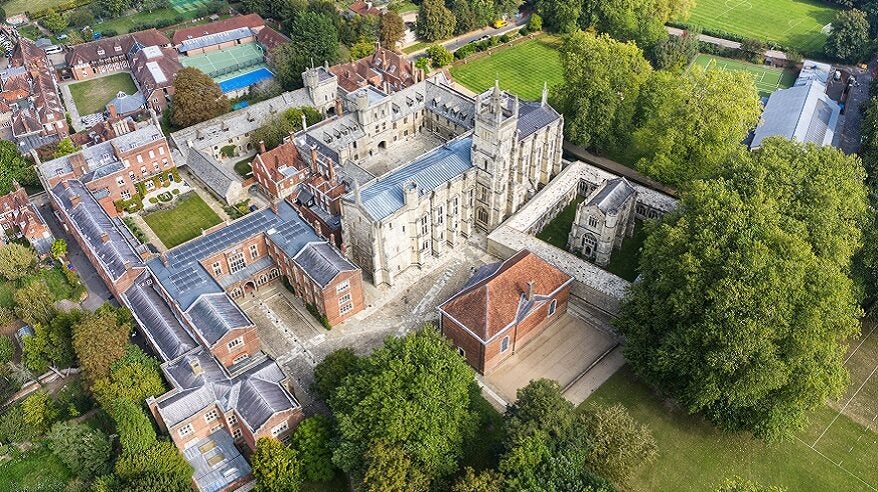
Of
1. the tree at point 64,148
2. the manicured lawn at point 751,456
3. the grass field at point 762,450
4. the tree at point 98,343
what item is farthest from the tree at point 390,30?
the manicured lawn at point 751,456

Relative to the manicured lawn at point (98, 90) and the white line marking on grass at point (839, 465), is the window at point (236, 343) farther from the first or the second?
the manicured lawn at point (98, 90)

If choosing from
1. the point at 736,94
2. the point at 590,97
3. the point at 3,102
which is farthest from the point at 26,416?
the point at 736,94

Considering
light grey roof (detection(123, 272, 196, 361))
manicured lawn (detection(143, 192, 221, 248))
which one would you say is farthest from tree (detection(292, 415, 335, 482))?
manicured lawn (detection(143, 192, 221, 248))

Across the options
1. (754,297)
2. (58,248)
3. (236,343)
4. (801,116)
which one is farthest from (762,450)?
(58,248)

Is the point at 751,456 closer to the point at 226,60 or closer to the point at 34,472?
the point at 34,472

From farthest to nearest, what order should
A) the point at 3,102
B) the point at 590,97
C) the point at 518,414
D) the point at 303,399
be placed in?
1. the point at 3,102
2. the point at 590,97
3. the point at 303,399
4. the point at 518,414

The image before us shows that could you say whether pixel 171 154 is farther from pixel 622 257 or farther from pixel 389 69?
pixel 622 257
